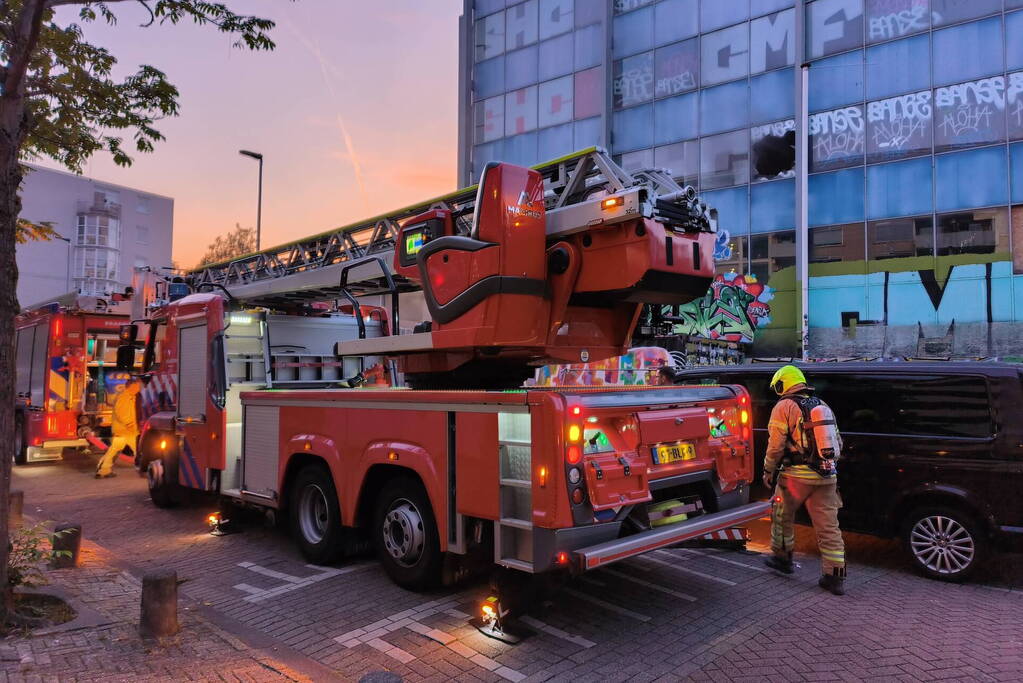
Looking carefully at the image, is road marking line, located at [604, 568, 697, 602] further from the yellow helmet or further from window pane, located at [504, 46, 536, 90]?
window pane, located at [504, 46, 536, 90]

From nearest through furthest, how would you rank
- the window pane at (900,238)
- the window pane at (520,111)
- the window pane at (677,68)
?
the window pane at (900,238) → the window pane at (677,68) → the window pane at (520,111)

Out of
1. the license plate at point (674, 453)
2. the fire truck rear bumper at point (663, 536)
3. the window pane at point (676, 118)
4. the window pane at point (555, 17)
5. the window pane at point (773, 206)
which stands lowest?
the fire truck rear bumper at point (663, 536)

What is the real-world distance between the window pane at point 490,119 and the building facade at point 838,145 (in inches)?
137

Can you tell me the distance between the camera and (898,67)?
20.0 meters

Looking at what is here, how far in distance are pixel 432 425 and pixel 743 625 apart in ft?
8.41

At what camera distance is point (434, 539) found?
4.93 m

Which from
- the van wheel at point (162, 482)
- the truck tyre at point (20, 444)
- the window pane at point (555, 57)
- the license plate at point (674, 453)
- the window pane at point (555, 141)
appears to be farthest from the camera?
the window pane at point (555, 57)

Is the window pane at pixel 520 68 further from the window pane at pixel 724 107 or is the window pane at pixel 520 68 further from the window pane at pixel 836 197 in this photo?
the window pane at pixel 836 197

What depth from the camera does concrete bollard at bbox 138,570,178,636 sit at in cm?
446

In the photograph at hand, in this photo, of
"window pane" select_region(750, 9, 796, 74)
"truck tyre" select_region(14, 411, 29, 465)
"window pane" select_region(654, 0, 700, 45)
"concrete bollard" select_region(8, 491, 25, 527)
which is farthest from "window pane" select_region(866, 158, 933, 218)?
"truck tyre" select_region(14, 411, 29, 465)

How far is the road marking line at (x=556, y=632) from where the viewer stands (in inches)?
173

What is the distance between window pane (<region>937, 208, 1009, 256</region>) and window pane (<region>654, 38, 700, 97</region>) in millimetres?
9526

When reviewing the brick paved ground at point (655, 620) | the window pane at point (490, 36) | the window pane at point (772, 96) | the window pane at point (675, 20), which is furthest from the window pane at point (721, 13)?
the brick paved ground at point (655, 620)

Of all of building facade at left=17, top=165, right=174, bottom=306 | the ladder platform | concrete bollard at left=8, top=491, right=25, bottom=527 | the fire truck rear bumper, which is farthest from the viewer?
building facade at left=17, top=165, right=174, bottom=306
